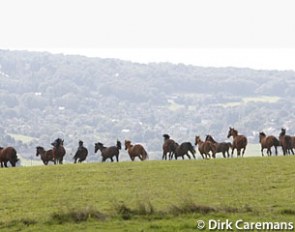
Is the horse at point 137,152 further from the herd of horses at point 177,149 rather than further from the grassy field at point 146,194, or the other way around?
the grassy field at point 146,194

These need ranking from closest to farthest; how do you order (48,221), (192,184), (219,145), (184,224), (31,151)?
1. (184,224)
2. (48,221)
3. (192,184)
4. (219,145)
5. (31,151)

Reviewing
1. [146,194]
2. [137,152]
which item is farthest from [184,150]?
[146,194]

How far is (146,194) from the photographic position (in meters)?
24.0

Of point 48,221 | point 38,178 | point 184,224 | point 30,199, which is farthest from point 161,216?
point 38,178

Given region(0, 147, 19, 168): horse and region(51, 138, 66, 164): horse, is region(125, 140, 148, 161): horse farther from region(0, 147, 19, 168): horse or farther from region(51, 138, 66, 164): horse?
region(0, 147, 19, 168): horse

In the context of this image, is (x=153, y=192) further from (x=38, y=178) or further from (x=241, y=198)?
(x=38, y=178)

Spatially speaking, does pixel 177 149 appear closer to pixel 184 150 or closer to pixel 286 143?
pixel 184 150

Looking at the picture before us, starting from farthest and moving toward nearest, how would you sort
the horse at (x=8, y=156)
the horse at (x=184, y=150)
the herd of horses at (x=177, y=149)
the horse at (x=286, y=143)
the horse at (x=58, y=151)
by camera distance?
the horse at (x=184, y=150) < the horse at (x=58, y=151) < the horse at (x=286, y=143) < the herd of horses at (x=177, y=149) < the horse at (x=8, y=156)

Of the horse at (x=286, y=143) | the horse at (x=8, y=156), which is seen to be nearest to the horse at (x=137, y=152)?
the horse at (x=8, y=156)

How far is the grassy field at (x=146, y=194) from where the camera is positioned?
1896 cm

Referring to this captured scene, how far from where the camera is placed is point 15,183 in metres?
28.8

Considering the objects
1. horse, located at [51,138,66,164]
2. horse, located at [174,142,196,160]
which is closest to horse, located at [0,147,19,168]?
horse, located at [51,138,66,164]

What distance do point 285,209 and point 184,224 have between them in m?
3.53

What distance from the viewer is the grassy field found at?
746 inches
